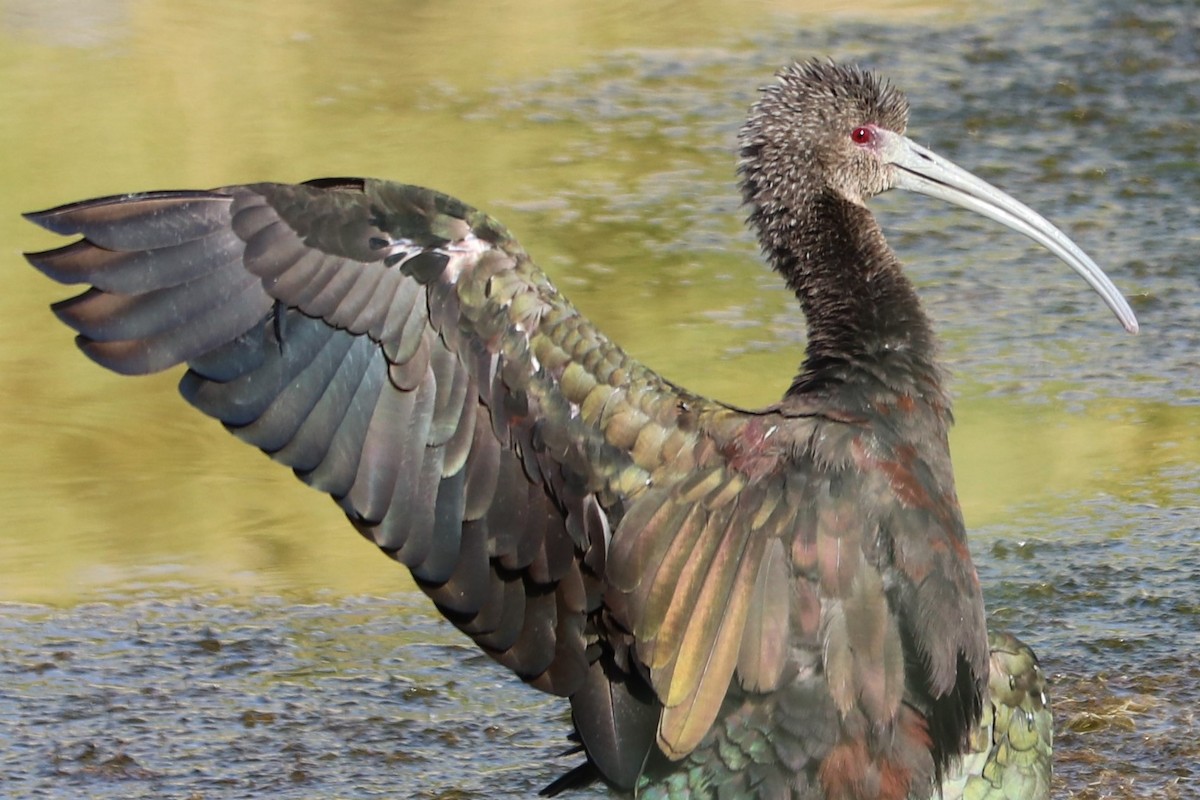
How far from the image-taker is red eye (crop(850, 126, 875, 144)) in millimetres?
4715

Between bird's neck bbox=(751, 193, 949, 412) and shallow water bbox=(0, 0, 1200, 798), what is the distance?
108 centimetres

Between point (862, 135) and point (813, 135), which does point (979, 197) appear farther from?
point (813, 135)

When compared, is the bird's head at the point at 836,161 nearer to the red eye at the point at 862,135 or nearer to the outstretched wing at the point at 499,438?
the red eye at the point at 862,135

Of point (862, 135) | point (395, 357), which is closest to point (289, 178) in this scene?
point (862, 135)

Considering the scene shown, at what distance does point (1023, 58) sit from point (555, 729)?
6.29 metres

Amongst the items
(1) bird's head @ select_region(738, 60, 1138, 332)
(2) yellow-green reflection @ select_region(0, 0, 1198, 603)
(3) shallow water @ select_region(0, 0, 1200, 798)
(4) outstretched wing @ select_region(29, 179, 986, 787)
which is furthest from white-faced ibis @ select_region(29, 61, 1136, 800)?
(2) yellow-green reflection @ select_region(0, 0, 1198, 603)

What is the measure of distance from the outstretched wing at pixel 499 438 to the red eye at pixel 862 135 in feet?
3.28

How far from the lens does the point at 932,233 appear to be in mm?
8164

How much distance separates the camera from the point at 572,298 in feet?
25.1

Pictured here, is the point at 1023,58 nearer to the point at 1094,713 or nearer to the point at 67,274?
→ the point at 1094,713

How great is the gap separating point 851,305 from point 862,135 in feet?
1.90

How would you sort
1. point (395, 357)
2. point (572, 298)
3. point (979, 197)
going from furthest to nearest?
1. point (572, 298)
2. point (979, 197)
3. point (395, 357)

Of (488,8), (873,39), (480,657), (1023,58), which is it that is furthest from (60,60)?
(480,657)

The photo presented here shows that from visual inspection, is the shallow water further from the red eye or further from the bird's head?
the red eye
